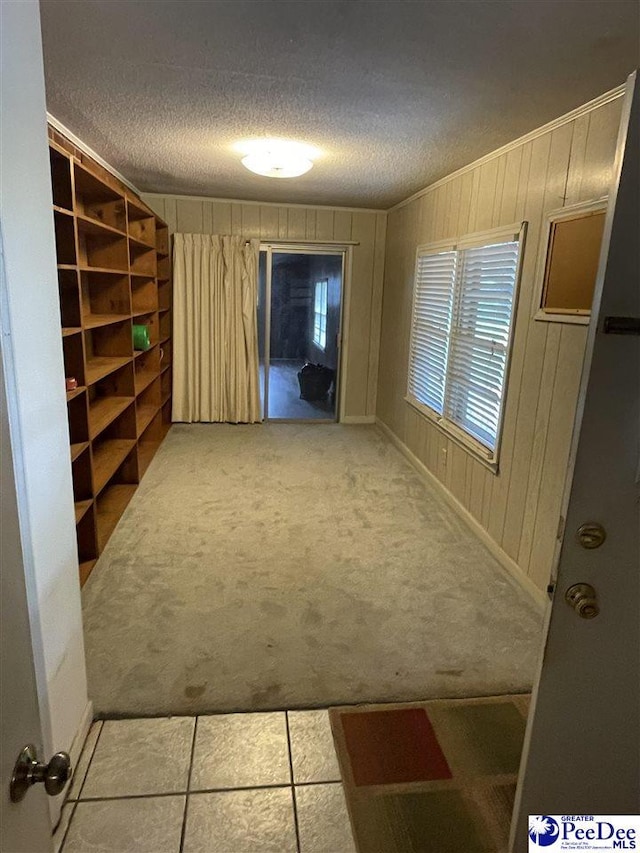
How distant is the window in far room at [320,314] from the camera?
5.86 metres

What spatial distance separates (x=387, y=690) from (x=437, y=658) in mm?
305

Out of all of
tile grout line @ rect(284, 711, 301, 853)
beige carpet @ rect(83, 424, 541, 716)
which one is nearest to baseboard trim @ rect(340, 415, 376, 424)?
beige carpet @ rect(83, 424, 541, 716)

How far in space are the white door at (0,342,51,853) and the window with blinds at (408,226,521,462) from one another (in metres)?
2.71

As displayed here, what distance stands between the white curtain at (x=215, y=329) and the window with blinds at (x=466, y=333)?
191 centimetres

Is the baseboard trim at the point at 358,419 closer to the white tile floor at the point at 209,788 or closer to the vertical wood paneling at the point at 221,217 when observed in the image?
the vertical wood paneling at the point at 221,217

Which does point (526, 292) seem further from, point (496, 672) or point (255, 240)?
point (255, 240)

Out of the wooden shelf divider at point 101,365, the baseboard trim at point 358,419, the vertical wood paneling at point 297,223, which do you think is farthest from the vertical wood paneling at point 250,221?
the wooden shelf divider at point 101,365

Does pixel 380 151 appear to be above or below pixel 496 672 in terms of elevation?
above

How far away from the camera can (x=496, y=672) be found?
212cm

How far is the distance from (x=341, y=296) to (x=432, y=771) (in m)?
4.85

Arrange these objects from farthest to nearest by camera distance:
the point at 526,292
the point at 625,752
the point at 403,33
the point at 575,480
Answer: the point at 526,292 < the point at 403,33 < the point at 625,752 < the point at 575,480

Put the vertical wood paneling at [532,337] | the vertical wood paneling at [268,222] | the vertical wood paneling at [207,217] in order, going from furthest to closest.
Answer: the vertical wood paneling at [268,222], the vertical wood paneling at [207,217], the vertical wood paneling at [532,337]

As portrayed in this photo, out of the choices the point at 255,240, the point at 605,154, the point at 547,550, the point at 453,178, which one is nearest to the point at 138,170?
the point at 255,240

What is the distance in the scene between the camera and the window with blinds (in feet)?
9.96
